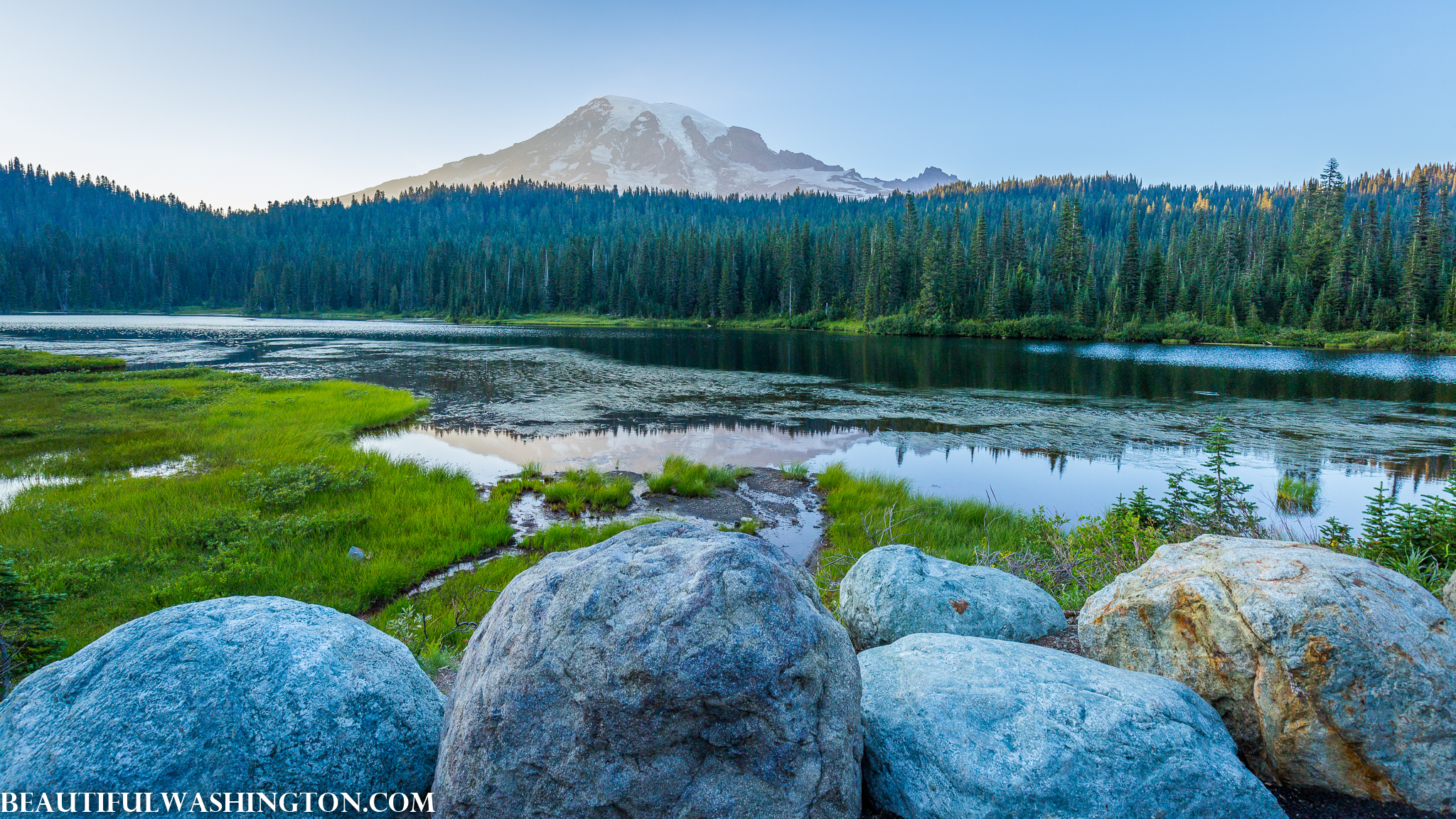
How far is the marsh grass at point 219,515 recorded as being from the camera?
864 cm

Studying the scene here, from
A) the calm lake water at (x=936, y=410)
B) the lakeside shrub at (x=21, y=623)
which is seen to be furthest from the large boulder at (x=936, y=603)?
the calm lake water at (x=936, y=410)

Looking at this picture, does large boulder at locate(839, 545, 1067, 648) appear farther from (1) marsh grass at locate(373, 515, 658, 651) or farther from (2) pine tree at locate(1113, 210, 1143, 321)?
(2) pine tree at locate(1113, 210, 1143, 321)

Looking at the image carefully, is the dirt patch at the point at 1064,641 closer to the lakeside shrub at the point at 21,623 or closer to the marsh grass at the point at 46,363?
the lakeside shrub at the point at 21,623

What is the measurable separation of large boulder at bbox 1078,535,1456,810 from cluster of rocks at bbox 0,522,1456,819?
0.01 meters

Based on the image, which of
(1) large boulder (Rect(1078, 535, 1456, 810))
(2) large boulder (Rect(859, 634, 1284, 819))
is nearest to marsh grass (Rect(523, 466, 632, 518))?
(2) large boulder (Rect(859, 634, 1284, 819))

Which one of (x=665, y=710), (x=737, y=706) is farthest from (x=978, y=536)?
(x=665, y=710)

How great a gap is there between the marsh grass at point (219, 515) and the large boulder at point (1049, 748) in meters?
7.88

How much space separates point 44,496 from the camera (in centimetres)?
1227

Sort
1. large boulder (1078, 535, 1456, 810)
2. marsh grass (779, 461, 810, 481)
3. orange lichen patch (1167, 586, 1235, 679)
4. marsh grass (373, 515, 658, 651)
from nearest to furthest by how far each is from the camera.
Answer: large boulder (1078, 535, 1456, 810) → orange lichen patch (1167, 586, 1235, 679) → marsh grass (373, 515, 658, 651) → marsh grass (779, 461, 810, 481)

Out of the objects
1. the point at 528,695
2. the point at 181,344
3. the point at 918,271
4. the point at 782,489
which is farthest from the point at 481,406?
the point at 918,271

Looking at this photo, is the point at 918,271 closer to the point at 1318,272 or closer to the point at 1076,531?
the point at 1318,272

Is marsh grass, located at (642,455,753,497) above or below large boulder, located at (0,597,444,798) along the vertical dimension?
below

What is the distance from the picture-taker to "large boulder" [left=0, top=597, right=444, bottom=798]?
2836 mm

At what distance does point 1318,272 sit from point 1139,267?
69.0 ft
